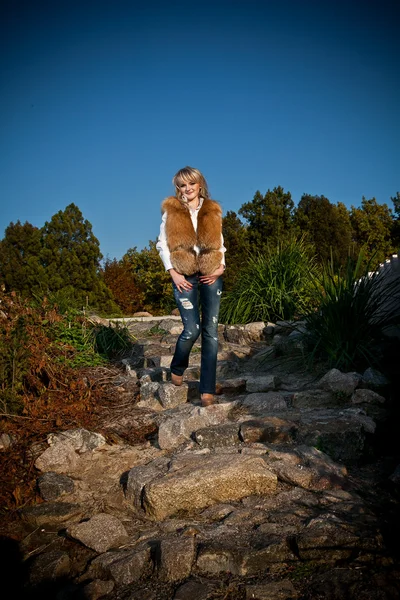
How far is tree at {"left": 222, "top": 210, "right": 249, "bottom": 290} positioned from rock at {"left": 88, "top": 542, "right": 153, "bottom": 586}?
9.05m

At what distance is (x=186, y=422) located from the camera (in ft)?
11.1

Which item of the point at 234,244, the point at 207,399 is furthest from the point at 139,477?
the point at 234,244

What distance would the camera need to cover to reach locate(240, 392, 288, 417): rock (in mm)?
3649

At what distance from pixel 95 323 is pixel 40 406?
9.34 ft

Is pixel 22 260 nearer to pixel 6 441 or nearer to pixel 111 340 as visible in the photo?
pixel 111 340

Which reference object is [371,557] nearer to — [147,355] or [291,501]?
[291,501]

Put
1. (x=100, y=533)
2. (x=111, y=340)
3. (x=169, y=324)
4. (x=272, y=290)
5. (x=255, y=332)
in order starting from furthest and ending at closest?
(x=169, y=324)
(x=272, y=290)
(x=255, y=332)
(x=111, y=340)
(x=100, y=533)

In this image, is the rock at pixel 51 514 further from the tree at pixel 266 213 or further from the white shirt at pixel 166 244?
the tree at pixel 266 213

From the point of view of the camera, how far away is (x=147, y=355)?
19.9 ft

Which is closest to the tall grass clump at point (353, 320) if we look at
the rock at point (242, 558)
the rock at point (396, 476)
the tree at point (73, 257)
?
the rock at point (396, 476)

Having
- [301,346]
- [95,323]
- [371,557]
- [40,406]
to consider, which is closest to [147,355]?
[95,323]

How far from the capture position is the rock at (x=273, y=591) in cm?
174

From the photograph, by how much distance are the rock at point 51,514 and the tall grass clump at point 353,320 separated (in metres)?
2.67

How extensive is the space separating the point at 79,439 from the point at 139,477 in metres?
0.81
